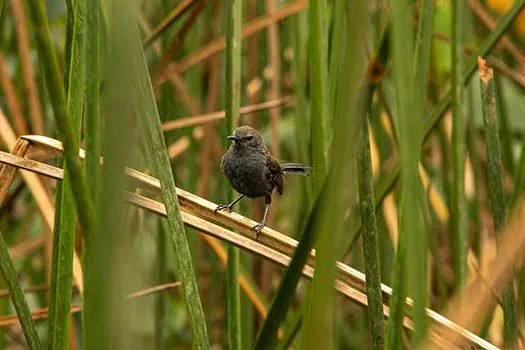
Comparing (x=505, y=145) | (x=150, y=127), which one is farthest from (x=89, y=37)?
(x=505, y=145)

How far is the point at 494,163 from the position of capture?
1.46 meters

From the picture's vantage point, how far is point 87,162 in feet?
3.45

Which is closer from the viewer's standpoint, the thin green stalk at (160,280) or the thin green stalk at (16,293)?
the thin green stalk at (16,293)

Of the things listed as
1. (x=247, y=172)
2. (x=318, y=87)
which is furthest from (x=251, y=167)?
(x=318, y=87)

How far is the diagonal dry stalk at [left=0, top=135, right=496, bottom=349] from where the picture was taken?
52.2 inches

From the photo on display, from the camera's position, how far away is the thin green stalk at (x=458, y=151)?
1.47 meters

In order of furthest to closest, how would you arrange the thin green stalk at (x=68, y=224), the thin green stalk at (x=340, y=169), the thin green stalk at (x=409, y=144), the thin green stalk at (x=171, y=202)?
the thin green stalk at (x=68, y=224) → the thin green stalk at (x=171, y=202) → the thin green stalk at (x=409, y=144) → the thin green stalk at (x=340, y=169)

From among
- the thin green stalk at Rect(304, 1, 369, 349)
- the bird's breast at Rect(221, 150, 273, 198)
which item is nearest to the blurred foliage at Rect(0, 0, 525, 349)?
the thin green stalk at Rect(304, 1, 369, 349)

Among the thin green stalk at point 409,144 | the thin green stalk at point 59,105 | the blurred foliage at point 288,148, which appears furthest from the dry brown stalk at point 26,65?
the thin green stalk at point 409,144

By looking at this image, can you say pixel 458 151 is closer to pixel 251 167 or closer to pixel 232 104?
pixel 232 104

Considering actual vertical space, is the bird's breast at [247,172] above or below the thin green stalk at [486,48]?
below

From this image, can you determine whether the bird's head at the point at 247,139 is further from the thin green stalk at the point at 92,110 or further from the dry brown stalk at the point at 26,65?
the thin green stalk at the point at 92,110

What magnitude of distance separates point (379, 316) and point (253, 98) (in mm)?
1825

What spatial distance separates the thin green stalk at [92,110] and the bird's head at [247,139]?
1.01m
